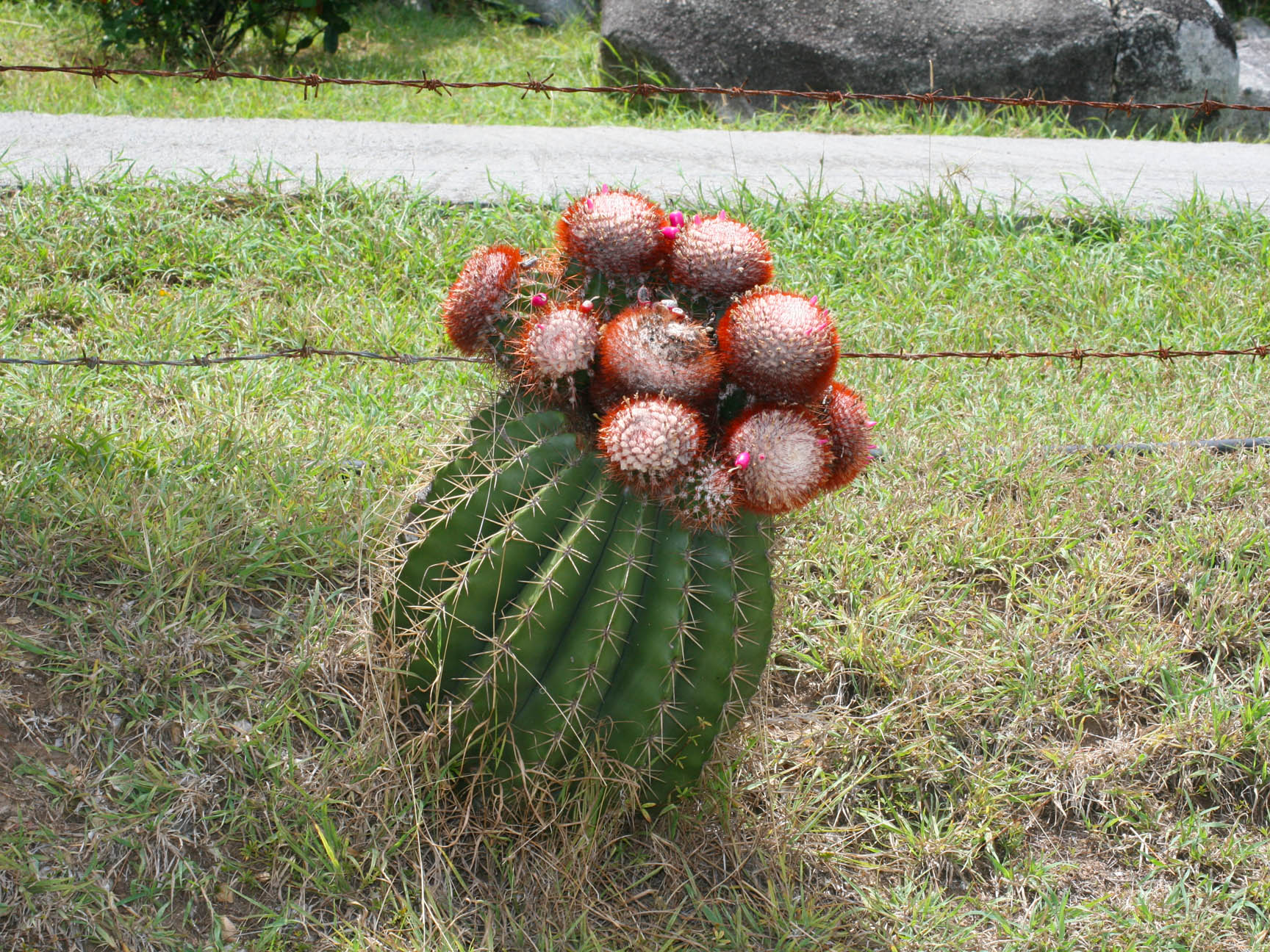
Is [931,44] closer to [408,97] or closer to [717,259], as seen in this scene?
[408,97]

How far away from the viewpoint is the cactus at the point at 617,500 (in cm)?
188

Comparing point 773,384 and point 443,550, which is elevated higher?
point 773,384

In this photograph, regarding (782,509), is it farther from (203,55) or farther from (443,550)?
(203,55)

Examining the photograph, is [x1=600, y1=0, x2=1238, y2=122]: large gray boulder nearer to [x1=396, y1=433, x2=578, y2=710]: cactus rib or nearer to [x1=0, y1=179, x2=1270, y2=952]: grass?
[x1=0, y1=179, x2=1270, y2=952]: grass

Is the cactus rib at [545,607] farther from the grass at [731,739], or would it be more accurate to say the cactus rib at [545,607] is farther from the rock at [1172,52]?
the rock at [1172,52]

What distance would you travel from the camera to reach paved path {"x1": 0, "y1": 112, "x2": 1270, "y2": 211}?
4.61 meters

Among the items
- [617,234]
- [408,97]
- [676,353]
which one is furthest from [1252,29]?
[676,353]

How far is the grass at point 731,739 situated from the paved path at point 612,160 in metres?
0.95

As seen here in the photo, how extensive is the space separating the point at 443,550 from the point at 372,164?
3175mm

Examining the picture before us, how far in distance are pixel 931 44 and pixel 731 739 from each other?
5.07 m

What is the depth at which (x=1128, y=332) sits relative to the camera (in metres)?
4.01

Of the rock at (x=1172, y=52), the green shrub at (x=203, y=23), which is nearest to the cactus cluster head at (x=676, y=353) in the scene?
the rock at (x=1172, y=52)

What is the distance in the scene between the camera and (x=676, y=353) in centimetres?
192

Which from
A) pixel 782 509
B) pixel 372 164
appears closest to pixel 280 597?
pixel 782 509
